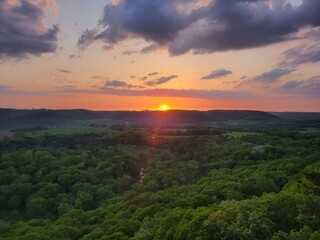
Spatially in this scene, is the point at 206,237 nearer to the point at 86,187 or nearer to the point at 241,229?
the point at 241,229

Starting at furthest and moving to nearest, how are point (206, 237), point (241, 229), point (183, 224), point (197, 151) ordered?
point (197, 151) → point (183, 224) → point (206, 237) → point (241, 229)

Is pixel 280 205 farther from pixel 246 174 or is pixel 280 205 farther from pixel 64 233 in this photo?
pixel 246 174

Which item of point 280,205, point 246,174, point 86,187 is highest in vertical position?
point 280,205

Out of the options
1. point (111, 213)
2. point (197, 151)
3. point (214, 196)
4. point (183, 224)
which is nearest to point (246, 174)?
point (214, 196)

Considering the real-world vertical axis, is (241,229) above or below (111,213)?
above

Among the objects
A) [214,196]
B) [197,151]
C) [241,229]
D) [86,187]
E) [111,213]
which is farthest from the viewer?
[197,151]

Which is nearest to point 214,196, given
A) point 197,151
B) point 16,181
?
point 16,181

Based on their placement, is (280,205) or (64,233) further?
(64,233)
